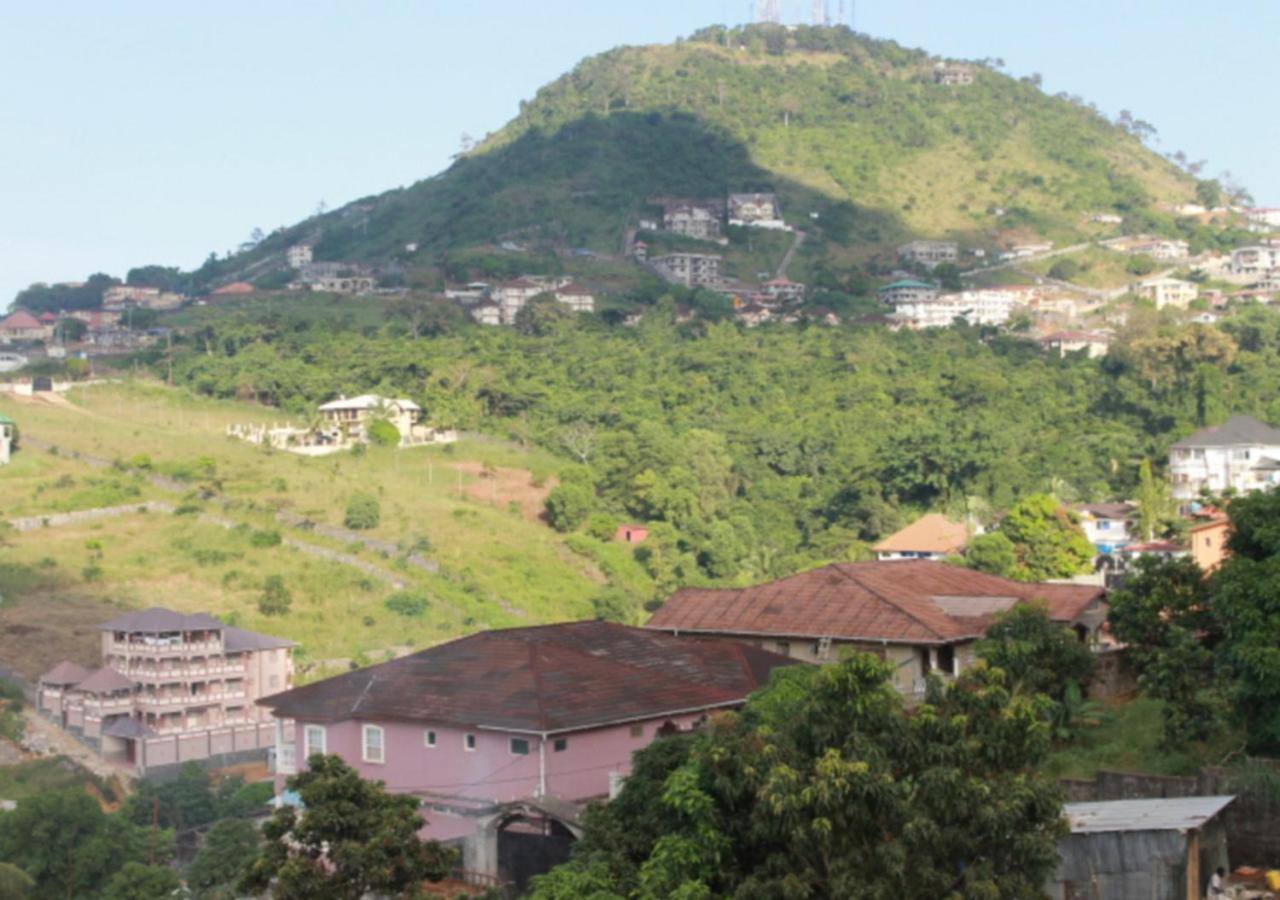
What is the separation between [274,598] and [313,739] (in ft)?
96.5

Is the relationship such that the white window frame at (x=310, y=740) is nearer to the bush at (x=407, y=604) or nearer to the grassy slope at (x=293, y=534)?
the grassy slope at (x=293, y=534)

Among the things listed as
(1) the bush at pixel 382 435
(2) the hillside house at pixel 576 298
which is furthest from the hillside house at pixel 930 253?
(1) the bush at pixel 382 435

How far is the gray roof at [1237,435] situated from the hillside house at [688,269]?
5056 centimetres

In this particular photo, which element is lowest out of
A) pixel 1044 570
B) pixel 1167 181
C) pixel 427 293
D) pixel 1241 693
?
pixel 1044 570

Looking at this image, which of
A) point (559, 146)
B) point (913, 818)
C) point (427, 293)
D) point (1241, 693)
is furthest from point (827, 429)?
point (559, 146)

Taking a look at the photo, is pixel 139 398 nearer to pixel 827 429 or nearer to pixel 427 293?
pixel 427 293

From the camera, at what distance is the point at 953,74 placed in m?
146

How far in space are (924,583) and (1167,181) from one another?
118627mm

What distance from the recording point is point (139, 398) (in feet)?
246

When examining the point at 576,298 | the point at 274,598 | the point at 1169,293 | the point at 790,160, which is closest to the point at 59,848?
the point at 274,598

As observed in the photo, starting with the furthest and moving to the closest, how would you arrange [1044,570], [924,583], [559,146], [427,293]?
[559,146] < [427,293] < [1044,570] < [924,583]

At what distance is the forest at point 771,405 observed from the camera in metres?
61.0

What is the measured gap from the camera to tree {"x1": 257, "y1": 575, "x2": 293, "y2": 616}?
48.1m

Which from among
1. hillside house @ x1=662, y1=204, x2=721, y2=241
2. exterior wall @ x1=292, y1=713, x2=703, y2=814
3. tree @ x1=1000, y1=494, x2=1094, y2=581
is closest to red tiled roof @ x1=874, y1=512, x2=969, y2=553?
tree @ x1=1000, y1=494, x2=1094, y2=581
